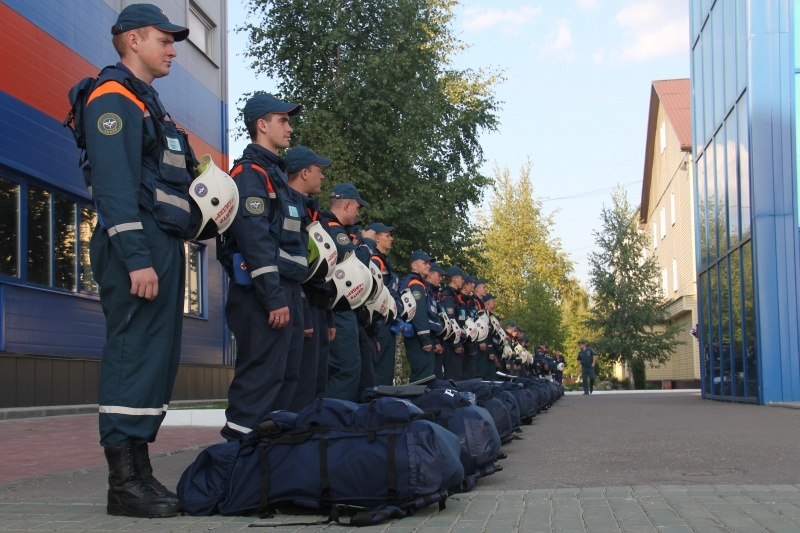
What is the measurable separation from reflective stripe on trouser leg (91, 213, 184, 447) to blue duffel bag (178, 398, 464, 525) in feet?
1.41

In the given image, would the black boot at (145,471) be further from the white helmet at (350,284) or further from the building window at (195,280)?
the building window at (195,280)

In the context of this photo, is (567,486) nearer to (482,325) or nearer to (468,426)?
(468,426)

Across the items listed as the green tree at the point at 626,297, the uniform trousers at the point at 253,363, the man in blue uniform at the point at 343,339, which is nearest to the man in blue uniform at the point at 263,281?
the uniform trousers at the point at 253,363

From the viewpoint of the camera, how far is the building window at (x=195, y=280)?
2300 centimetres

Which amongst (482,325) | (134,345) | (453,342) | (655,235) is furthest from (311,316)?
(655,235)

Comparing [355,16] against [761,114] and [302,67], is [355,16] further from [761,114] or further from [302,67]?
[761,114]

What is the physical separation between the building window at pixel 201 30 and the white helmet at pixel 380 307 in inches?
620

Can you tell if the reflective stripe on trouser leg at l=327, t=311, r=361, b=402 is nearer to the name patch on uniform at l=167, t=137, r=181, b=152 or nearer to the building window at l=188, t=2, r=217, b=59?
the name patch on uniform at l=167, t=137, r=181, b=152

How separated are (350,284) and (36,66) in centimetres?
1020

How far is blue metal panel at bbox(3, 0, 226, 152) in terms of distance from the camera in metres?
16.3

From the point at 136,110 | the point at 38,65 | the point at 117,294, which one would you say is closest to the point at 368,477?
the point at 117,294

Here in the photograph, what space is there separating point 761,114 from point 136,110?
52.0 feet

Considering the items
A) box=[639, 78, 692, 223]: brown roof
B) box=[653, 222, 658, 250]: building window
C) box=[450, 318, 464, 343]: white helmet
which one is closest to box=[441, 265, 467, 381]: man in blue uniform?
box=[450, 318, 464, 343]: white helmet

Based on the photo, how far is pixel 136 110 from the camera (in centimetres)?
545
